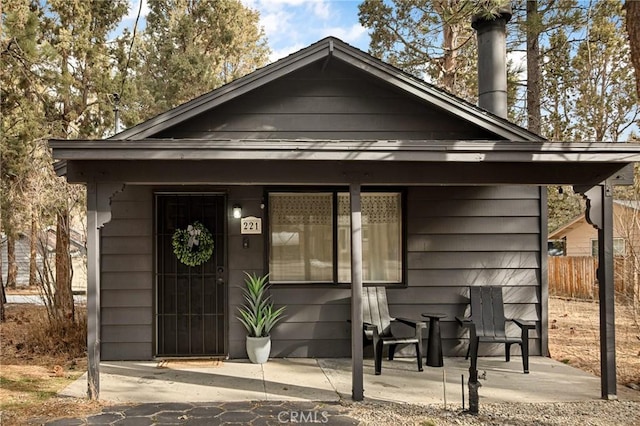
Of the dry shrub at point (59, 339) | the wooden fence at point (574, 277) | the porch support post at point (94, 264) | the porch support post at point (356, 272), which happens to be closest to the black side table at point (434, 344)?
the porch support post at point (356, 272)

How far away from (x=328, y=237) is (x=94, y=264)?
2813 millimetres

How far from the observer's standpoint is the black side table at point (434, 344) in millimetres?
5926

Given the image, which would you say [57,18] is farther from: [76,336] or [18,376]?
[18,376]

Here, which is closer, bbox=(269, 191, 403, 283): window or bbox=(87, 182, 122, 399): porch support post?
bbox=(87, 182, 122, 399): porch support post

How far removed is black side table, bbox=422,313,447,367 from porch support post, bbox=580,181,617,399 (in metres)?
1.67

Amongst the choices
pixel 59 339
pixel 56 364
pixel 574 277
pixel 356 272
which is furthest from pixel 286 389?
pixel 574 277

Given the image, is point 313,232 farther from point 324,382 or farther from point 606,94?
point 606,94

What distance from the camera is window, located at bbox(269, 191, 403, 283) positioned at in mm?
6457

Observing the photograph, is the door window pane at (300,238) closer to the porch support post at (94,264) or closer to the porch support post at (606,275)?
the porch support post at (94,264)

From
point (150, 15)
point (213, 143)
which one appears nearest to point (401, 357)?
point (213, 143)

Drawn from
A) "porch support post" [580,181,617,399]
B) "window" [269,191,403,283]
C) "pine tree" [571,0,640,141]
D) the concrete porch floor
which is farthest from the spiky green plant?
"pine tree" [571,0,640,141]

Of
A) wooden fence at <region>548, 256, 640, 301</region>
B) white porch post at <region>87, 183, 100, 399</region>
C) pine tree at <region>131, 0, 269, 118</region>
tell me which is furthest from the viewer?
pine tree at <region>131, 0, 269, 118</region>

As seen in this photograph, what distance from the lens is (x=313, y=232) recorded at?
21.3ft

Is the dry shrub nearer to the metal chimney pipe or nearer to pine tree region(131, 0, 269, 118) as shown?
the metal chimney pipe
